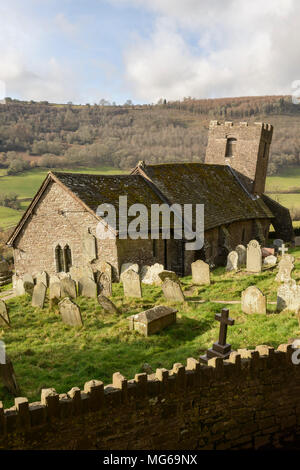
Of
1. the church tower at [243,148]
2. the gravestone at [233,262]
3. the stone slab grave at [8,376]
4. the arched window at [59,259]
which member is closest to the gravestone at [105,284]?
the arched window at [59,259]

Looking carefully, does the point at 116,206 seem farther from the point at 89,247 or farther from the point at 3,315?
the point at 3,315

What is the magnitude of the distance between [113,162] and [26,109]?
52.0m

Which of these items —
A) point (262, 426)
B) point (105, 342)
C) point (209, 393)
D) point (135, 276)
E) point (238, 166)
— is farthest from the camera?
point (238, 166)

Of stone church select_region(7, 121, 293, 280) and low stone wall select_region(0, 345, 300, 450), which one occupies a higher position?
stone church select_region(7, 121, 293, 280)

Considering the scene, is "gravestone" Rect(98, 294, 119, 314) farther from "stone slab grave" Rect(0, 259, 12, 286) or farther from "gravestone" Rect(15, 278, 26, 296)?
"stone slab grave" Rect(0, 259, 12, 286)

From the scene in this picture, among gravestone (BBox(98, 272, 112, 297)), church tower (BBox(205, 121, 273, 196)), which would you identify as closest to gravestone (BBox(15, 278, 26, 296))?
gravestone (BBox(98, 272, 112, 297))

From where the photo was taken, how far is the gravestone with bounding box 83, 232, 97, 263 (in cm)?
1906

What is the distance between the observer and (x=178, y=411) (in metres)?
7.65

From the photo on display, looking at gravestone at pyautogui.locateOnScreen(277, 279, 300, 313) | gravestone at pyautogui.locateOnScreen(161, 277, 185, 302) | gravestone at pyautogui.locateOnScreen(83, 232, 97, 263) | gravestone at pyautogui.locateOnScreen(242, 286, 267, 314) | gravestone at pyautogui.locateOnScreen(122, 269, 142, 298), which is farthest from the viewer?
gravestone at pyautogui.locateOnScreen(83, 232, 97, 263)

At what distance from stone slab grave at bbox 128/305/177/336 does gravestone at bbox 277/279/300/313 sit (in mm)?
3961

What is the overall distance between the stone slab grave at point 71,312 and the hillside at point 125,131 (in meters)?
70.1

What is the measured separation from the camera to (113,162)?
9025 cm
